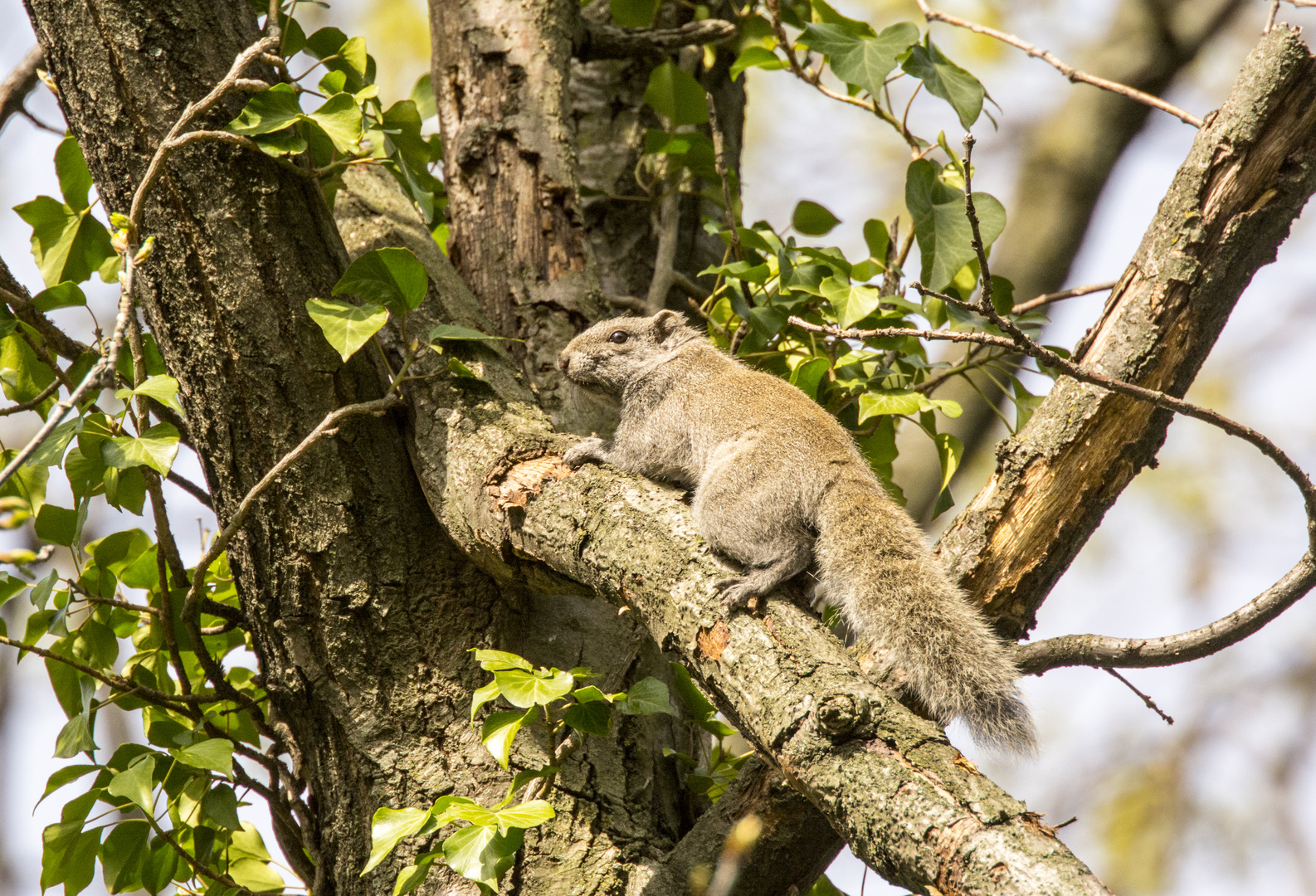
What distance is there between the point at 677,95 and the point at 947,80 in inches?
40.9

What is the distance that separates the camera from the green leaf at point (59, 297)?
9.89ft

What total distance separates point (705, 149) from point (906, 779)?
2.73 m

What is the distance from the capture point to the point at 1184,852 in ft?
34.3

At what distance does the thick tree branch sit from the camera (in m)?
2.29

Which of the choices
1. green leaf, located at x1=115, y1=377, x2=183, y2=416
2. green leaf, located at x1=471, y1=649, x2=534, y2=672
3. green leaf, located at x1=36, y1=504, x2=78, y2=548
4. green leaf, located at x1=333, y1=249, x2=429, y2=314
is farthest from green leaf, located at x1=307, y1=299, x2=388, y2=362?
green leaf, located at x1=36, y1=504, x2=78, y2=548

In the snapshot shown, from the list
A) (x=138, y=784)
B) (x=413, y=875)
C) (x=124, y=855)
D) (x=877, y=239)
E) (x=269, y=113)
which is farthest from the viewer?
(x=877, y=239)

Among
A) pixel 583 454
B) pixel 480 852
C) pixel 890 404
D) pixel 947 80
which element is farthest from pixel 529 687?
pixel 947 80

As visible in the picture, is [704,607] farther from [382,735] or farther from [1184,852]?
[1184,852]

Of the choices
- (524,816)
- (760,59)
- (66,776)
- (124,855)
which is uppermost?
(760,59)

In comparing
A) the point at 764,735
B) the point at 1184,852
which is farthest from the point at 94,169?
the point at 1184,852

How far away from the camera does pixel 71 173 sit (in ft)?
10.2

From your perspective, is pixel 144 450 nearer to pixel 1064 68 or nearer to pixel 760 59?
pixel 760 59

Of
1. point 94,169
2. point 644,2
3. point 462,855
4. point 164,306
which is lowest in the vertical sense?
point 462,855

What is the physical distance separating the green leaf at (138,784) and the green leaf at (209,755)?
0.07 meters
